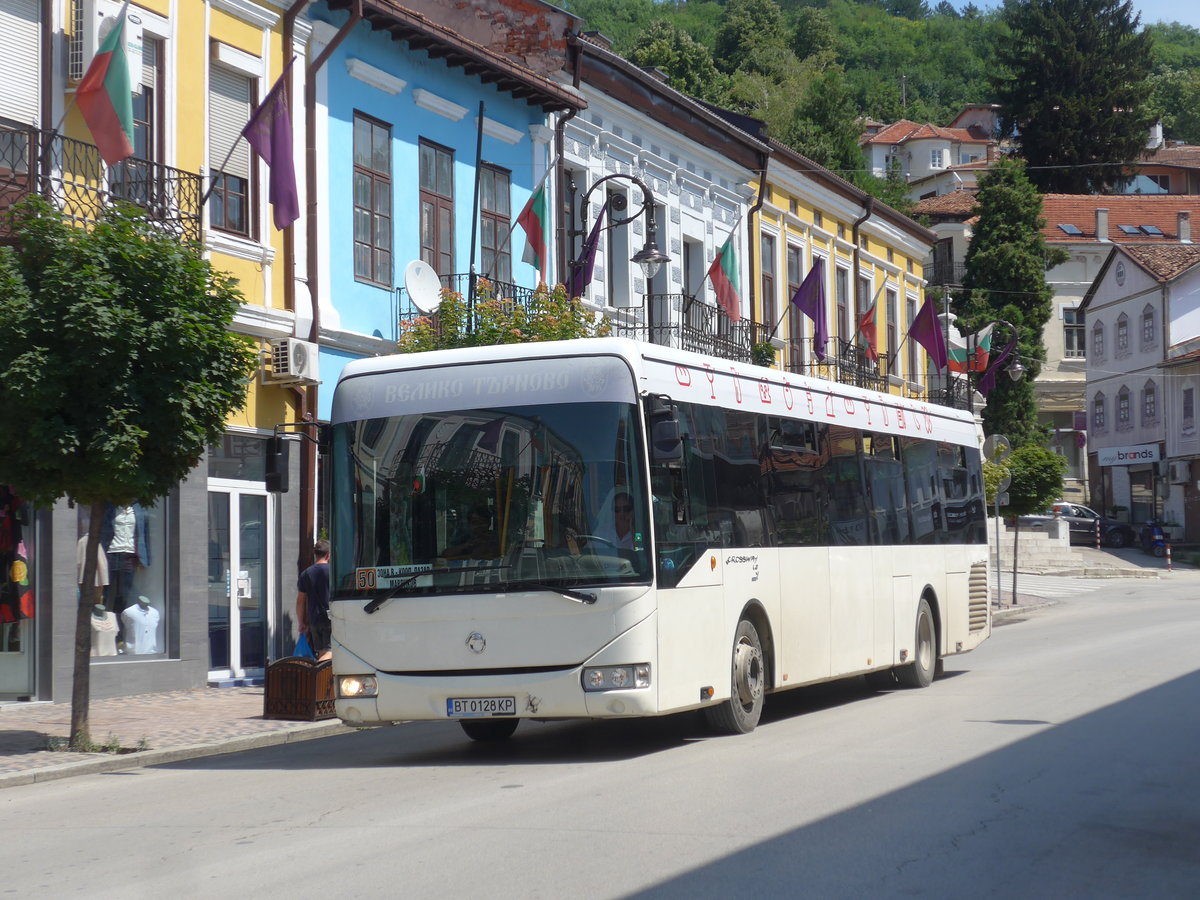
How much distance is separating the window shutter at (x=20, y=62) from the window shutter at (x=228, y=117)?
272 centimetres

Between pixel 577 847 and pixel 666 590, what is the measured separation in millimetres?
3941

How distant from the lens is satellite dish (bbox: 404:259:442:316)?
21656 millimetres

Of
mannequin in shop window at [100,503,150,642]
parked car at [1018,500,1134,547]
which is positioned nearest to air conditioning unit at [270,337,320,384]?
mannequin in shop window at [100,503,150,642]

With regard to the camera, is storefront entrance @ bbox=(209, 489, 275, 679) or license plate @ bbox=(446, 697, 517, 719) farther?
storefront entrance @ bbox=(209, 489, 275, 679)

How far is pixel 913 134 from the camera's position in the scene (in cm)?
11325

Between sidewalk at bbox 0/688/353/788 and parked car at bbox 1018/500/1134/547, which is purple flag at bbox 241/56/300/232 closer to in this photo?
sidewalk at bbox 0/688/353/788

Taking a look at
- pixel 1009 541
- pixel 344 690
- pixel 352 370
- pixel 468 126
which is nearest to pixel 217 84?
pixel 468 126

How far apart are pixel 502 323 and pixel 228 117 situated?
4.13 metres

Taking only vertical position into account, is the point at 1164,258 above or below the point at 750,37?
below

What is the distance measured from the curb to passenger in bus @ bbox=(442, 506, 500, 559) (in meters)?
3.37

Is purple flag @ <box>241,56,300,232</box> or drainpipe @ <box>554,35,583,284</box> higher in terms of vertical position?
drainpipe @ <box>554,35,583,284</box>

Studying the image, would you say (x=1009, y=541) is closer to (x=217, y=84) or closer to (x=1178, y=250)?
(x=1178, y=250)

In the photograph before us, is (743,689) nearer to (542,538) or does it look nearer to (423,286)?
(542,538)

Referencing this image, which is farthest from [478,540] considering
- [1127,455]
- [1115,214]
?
[1115,214]
